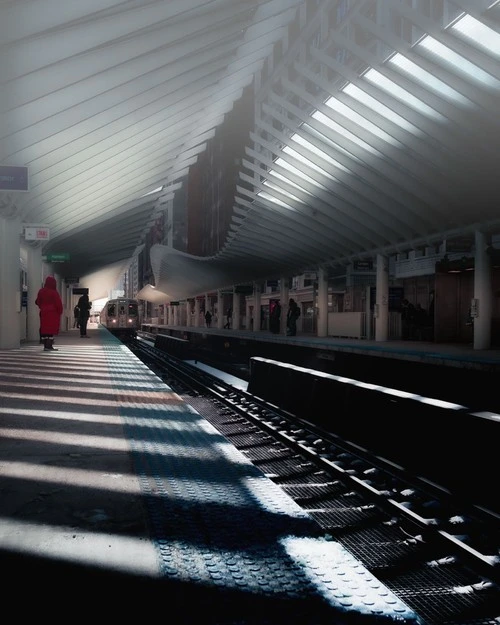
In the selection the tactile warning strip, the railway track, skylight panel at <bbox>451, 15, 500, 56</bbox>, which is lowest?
the railway track

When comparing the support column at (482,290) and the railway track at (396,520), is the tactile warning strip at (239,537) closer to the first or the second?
the railway track at (396,520)

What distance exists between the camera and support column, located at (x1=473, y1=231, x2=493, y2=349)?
59.6 feet

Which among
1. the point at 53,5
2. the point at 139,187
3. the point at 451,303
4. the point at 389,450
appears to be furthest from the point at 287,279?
the point at 389,450

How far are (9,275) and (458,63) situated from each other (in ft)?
41.0

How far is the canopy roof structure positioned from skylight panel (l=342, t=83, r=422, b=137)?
0.04 m

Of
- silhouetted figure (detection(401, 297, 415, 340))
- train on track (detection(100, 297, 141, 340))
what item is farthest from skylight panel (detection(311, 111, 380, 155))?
train on track (detection(100, 297, 141, 340))

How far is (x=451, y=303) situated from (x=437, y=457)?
16.4 metres

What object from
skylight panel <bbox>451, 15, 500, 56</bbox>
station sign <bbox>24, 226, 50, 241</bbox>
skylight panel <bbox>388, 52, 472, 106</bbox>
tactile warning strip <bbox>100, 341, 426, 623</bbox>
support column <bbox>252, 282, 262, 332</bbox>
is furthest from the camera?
support column <bbox>252, 282, 262, 332</bbox>

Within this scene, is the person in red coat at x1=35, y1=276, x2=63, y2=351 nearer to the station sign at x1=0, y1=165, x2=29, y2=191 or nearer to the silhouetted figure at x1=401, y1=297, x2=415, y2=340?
the station sign at x1=0, y1=165, x2=29, y2=191

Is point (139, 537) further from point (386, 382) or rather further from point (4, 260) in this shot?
point (4, 260)

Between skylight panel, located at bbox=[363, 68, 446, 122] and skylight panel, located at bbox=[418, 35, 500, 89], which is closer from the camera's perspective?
skylight panel, located at bbox=[418, 35, 500, 89]

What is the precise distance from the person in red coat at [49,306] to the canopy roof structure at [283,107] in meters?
3.28

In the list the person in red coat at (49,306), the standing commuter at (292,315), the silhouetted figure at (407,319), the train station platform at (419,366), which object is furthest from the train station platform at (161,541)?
the standing commuter at (292,315)

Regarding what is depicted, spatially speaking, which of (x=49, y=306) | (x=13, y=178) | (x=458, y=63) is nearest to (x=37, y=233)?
(x=49, y=306)
